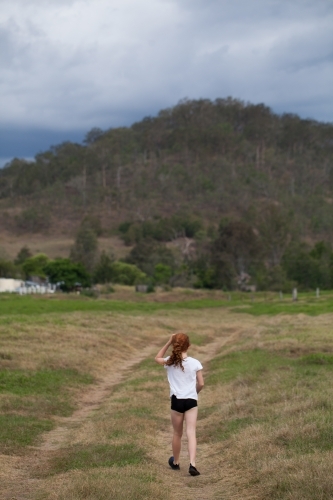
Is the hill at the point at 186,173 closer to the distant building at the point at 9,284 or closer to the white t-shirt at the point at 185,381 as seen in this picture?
the distant building at the point at 9,284

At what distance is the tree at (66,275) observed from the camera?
66.4 metres

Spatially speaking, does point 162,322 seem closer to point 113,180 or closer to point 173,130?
point 113,180

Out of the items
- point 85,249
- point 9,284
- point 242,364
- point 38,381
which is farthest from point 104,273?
point 38,381

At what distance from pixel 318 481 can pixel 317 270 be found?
6420 centimetres

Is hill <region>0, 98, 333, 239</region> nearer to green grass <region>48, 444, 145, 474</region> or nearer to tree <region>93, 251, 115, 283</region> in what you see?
tree <region>93, 251, 115, 283</region>

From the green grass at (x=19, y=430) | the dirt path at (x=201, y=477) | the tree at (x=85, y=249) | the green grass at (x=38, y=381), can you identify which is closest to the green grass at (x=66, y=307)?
the green grass at (x=38, y=381)

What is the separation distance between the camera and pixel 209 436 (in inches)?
413

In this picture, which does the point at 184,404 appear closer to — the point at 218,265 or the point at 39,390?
the point at 39,390

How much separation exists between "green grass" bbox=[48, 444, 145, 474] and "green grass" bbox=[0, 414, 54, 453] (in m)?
0.93

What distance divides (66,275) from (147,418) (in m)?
55.4

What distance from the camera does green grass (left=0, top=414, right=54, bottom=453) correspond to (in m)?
10.1

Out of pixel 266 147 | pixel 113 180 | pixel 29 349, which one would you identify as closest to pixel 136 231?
pixel 113 180

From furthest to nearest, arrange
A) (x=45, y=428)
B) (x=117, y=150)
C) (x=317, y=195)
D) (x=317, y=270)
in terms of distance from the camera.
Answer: (x=117, y=150) → (x=317, y=195) → (x=317, y=270) → (x=45, y=428)

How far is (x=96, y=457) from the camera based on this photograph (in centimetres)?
878
